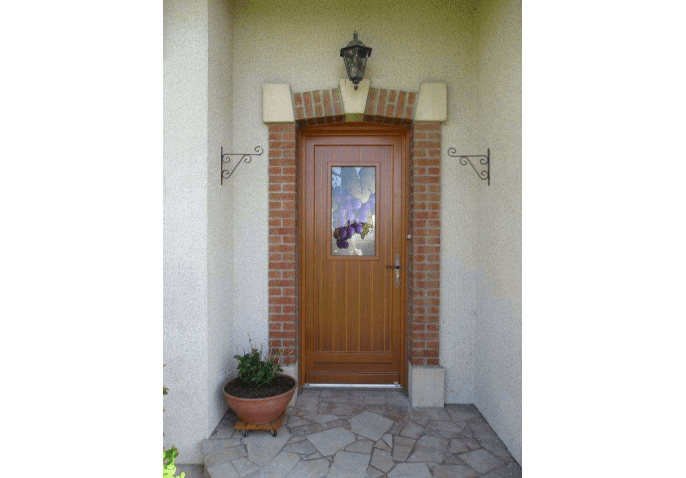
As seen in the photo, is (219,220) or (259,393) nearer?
(259,393)

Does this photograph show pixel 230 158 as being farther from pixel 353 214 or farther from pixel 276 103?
pixel 353 214

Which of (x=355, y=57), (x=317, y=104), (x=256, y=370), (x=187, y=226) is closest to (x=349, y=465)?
(x=256, y=370)

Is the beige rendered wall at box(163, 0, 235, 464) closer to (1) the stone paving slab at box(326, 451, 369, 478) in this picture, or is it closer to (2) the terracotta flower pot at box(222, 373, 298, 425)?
(2) the terracotta flower pot at box(222, 373, 298, 425)

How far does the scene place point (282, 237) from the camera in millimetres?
3283

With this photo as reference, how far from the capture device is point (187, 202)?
2664mm

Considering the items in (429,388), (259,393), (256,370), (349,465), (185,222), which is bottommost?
(349,465)

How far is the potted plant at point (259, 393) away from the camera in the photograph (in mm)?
2699

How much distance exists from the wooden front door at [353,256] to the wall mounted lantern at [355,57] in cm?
59

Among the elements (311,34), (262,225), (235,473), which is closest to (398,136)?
(311,34)

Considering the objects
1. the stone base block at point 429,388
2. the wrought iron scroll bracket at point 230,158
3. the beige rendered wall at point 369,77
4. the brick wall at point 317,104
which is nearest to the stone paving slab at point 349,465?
the stone base block at point 429,388

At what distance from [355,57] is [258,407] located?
8.20 feet

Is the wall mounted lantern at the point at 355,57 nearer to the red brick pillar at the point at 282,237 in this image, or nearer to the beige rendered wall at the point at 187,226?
the red brick pillar at the point at 282,237
